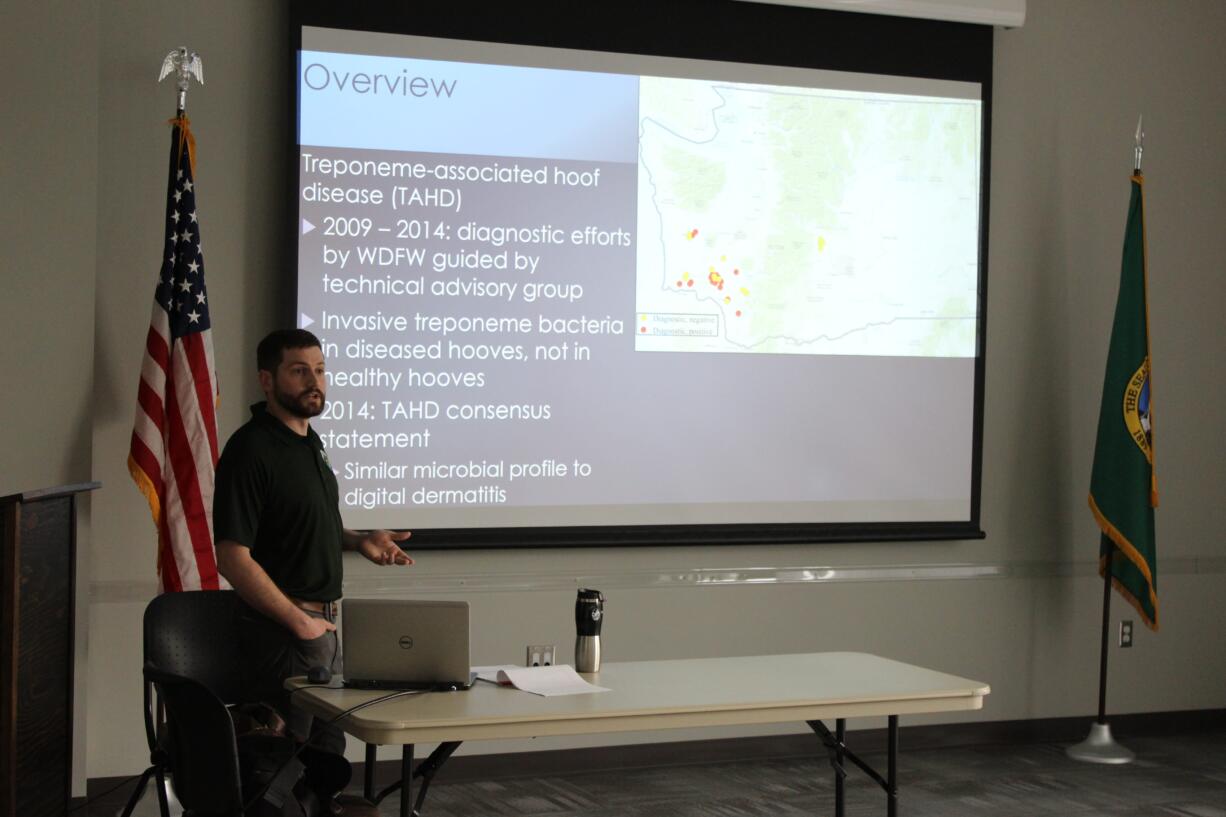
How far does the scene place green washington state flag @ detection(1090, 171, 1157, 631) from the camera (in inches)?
226

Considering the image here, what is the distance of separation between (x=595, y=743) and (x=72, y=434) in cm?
226

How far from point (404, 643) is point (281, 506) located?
574 millimetres

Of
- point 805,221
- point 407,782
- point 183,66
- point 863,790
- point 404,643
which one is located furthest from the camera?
point 805,221

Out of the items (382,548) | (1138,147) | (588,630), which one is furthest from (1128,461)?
(382,548)

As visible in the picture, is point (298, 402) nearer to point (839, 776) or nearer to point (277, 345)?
point (277, 345)

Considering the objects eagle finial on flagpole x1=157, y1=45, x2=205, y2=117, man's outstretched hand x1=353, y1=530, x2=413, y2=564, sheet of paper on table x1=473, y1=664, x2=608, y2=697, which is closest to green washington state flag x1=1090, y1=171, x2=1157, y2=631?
sheet of paper on table x1=473, y1=664, x2=608, y2=697

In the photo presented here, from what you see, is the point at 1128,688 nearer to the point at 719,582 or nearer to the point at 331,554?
the point at 719,582

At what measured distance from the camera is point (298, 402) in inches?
143

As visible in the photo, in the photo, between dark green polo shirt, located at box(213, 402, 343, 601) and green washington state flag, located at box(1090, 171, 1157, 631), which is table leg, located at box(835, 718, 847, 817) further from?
green washington state flag, located at box(1090, 171, 1157, 631)

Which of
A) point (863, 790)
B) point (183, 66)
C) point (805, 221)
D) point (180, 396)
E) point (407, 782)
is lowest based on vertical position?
point (863, 790)

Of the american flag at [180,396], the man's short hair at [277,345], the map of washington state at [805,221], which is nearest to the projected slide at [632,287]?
the map of washington state at [805,221]

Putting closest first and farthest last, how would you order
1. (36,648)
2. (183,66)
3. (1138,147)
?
1. (36,648)
2. (183,66)
3. (1138,147)

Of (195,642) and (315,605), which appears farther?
(315,605)

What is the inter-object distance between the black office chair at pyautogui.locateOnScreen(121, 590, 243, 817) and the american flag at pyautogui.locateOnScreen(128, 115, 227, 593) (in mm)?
1081
